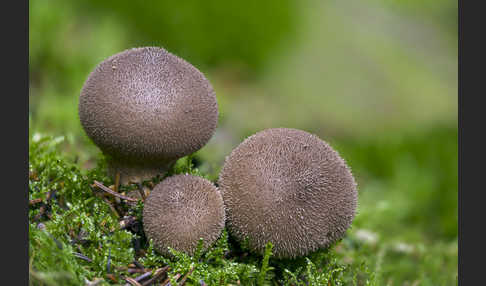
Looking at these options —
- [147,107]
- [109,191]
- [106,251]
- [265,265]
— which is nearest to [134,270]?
[106,251]

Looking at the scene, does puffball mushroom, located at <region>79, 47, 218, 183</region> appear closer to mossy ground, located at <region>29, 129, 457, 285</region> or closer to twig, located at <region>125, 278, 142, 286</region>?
mossy ground, located at <region>29, 129, 457, 285</region>

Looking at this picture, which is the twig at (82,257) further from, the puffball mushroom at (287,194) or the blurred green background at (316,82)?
the blurred green background at (316,82)

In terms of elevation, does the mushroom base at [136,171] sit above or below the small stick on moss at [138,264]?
above

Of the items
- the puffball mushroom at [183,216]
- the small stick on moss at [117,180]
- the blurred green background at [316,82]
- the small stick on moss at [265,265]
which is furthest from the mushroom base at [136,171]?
the blurred green background at [316,82]

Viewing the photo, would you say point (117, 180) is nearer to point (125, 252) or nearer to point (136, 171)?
point (136, 171)

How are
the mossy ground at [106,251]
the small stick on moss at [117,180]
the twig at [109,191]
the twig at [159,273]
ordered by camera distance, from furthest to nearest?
the small stick on moss at [117,180] → the twig at [109,191] → the twig at [159,273] → the mossy ground at [106,251]
